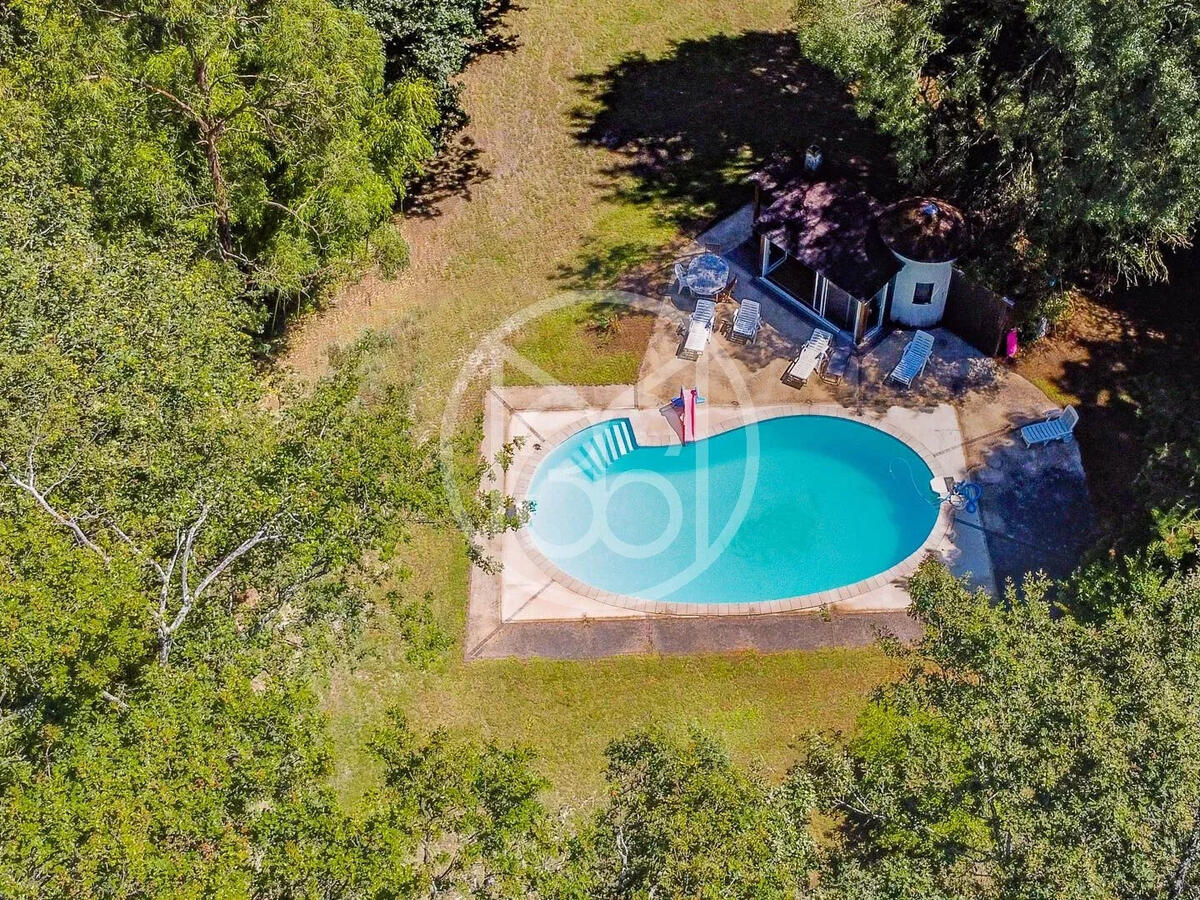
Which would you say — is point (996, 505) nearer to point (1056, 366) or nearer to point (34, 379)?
point (1056, 366)

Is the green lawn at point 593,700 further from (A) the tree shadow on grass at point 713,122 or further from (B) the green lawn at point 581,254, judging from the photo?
(A) the tree shadow on grass at point 713,122

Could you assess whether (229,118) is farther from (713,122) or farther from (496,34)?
(496,34)

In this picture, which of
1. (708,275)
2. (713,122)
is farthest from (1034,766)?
(713,122)

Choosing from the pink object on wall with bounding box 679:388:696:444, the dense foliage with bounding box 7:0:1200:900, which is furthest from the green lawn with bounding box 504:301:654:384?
the dense foliage with bounding box 7:0:1200:900

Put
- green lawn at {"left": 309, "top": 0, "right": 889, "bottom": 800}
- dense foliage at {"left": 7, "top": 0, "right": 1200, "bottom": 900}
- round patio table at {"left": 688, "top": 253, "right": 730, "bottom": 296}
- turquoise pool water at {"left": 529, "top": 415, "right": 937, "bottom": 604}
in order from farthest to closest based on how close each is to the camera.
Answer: round patio table at {"left": 688, "top": 253, "right": 730, "bottom": 296}, turquoise pool water at {"left": 529, "top": 415, "right": 937, "bottom": 604}, green lawn at {"left": 309, "top": 0, "right": 889, "bottom": 800}, dense foliage at {"left": 7, "top": 0, "right": 1200, "bottom": 900}

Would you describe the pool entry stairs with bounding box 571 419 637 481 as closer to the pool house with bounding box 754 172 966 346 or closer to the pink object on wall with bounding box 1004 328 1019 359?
the pool house with bounding box 754 172 966 346

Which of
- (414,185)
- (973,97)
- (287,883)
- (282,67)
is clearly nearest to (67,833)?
(287,883)

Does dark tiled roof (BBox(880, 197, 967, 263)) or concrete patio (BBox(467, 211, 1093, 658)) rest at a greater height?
dark tiled roof (BBox(880, 197, 967, 263))
